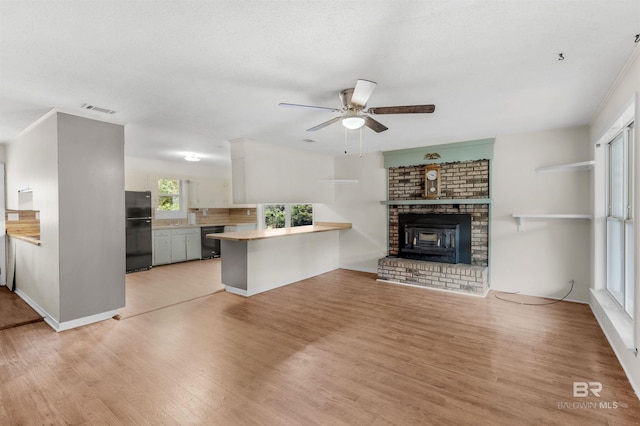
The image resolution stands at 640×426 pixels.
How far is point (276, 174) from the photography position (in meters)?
5.53

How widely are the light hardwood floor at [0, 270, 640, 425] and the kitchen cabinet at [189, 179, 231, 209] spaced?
4134 mm

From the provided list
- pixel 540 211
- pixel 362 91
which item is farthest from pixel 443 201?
pixel 362 91

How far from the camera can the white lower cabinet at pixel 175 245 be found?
6860 millimetres

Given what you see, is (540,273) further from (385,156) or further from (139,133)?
(139,133)

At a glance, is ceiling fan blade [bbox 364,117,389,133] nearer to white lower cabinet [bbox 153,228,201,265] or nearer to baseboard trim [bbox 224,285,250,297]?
baseboard trim [bbox 224,285,250,297]

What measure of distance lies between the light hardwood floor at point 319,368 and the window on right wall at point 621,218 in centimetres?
54

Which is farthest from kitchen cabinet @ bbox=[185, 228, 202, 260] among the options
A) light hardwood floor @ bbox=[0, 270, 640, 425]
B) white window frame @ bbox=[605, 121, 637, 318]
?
white window frame @ bbox=[605, 121, 637, 318]

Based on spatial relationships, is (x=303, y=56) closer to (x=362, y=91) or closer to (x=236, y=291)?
(x=362, y=91)

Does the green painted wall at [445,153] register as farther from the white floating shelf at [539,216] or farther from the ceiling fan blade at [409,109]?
the ceiling fan blade at [409,109]

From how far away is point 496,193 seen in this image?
4.94m

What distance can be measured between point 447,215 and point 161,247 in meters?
6.15

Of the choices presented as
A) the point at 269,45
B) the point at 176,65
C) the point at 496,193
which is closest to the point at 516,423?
the point at 269,45

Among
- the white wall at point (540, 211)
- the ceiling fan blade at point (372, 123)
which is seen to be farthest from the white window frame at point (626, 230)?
the ceiling fan blade at point (372, 123)

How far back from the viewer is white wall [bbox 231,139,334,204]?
5.01 m
